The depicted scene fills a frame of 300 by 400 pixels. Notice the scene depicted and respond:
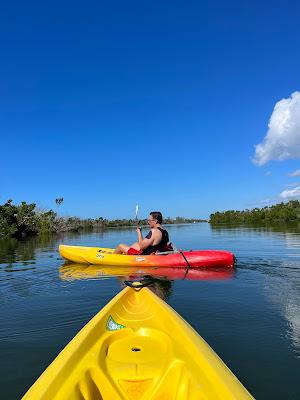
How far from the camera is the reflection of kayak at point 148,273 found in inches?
319

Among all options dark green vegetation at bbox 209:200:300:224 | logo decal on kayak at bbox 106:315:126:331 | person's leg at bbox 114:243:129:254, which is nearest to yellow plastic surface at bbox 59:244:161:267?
person's leg at bbox 114:243:129:254

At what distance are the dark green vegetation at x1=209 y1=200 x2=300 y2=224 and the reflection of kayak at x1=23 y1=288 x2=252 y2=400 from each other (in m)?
52.9

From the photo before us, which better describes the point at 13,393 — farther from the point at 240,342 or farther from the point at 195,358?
the point at 240,342

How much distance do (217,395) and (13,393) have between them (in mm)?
1710

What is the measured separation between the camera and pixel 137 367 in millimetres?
2725

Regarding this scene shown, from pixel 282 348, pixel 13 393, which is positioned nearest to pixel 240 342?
pixel 282 348

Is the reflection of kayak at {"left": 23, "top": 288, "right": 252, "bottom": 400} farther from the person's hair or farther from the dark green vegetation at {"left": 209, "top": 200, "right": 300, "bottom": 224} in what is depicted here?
the dark green vegetation at {"left": 209, "top": 200, "right": 300, "bottom": 224}

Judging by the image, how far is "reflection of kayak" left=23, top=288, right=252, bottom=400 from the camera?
2.16 metres

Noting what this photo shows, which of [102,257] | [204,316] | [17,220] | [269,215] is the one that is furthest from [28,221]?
[269,215]

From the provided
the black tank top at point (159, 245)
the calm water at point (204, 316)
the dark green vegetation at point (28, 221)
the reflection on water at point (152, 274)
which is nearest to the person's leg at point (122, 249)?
the reflection on water at point (152, 274)

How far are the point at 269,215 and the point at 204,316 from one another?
5521cm

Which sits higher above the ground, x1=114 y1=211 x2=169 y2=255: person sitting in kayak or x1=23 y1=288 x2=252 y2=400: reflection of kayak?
x1=114 y1=211 x2=169 y2=255: person sitting in kayak

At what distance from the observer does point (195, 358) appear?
258 centimetres

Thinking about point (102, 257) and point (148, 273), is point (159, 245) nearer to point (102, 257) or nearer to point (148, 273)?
point (148, 273)
